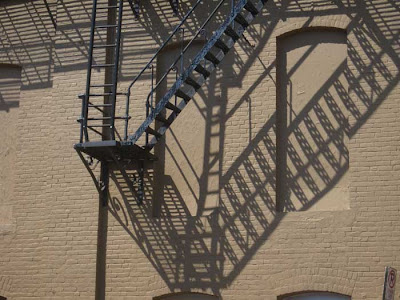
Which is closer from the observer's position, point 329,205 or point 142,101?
point 329,205

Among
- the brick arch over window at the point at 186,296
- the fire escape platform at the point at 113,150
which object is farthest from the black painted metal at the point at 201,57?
the brick arch over window at the point at 186,296

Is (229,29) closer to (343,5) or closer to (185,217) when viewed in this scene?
(343,5)

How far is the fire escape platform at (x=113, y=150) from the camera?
40.9ft

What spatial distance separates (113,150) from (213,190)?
66.9 inches

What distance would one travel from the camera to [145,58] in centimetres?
1380

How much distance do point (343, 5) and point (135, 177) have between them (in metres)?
4.27

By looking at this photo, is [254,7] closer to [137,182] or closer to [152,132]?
[152,132]

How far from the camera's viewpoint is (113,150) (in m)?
12.7

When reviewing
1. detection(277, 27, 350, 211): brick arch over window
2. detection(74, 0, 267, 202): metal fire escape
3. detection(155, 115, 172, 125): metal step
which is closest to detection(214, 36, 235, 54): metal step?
detection(74, 0, 267, 202): metal fire escape

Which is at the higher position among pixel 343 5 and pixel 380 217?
pixel 343 5

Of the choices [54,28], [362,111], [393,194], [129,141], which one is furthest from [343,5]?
[54,28]

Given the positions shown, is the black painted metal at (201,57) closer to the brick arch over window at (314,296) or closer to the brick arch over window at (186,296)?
the brick arch over window at (186,296)

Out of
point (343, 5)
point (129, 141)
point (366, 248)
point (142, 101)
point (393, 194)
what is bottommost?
point (366, 248)

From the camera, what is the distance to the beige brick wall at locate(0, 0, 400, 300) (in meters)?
12.1
